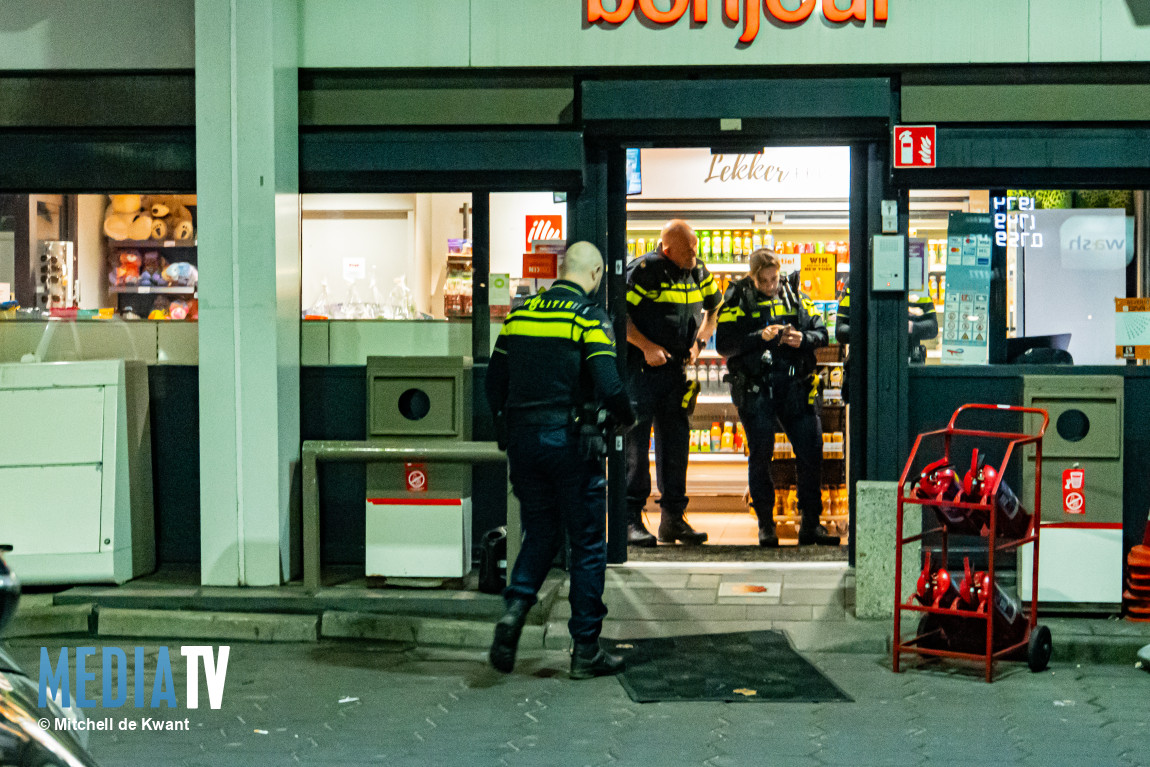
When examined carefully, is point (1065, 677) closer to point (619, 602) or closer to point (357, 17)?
point (619, 602)

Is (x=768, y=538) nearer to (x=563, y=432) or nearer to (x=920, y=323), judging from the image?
(x=920, y=323)

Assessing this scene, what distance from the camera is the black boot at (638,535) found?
28.6 ft

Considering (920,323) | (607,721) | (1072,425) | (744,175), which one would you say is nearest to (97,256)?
(607,721)

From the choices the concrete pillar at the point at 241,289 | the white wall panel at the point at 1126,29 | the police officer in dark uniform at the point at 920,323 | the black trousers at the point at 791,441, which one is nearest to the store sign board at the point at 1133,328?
the police officer in dark uniform at the point at 920,323

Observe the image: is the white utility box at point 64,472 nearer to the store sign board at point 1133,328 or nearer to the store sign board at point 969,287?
the store sign board at point 969,287

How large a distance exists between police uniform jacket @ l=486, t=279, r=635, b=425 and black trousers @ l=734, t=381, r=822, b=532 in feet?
10.4

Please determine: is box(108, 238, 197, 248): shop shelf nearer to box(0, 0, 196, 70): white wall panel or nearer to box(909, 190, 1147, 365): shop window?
box(0, 0, 196, 70): white wall panel

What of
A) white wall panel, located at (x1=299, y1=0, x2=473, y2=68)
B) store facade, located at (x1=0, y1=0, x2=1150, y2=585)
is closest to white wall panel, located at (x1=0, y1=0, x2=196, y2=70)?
store facade, located at (x1=0, y1=0, x2=1150, y2=585)

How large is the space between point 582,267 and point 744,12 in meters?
2.42

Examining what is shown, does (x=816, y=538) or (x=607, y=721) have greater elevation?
(x=816, y=538)

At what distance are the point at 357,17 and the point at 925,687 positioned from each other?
16.6 feet

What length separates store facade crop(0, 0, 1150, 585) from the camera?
289 inches

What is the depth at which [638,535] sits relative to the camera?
28.8 ft

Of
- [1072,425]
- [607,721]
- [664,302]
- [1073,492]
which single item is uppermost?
[664,302]
